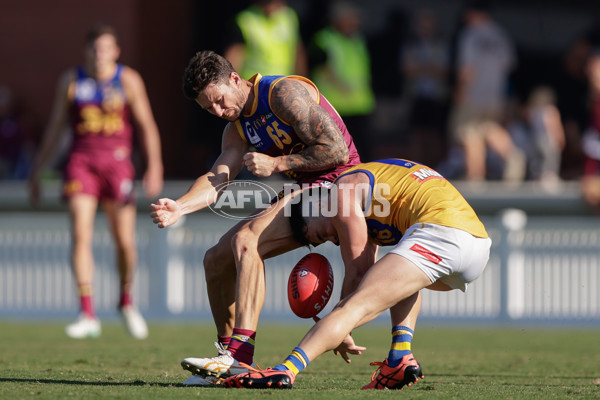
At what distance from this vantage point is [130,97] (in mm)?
10531

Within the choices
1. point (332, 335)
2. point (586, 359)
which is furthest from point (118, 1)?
point (332, 335)

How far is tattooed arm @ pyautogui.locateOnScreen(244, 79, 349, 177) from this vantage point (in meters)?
6.47

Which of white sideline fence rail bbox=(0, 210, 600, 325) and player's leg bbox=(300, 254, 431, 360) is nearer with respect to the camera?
player's leg bbox=(300, 254, 431, 360)

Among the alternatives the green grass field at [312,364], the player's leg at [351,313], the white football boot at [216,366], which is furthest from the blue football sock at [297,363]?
the white football boot at [216,366]

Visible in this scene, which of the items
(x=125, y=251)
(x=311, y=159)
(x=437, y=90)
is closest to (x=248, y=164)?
(x=311, y=159)

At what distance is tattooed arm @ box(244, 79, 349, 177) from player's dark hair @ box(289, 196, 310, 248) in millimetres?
248

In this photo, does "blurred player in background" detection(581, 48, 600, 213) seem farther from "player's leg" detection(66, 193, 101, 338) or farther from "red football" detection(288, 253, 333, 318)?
"red football" detection(288, 253, 333, 318)

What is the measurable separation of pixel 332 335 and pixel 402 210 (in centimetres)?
92

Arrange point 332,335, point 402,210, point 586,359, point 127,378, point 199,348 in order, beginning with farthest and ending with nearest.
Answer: point 199,348 < point 586,359 < point 127,378 < point 402,210 < point 332,335

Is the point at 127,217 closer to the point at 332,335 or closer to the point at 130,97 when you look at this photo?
the point at 130,97

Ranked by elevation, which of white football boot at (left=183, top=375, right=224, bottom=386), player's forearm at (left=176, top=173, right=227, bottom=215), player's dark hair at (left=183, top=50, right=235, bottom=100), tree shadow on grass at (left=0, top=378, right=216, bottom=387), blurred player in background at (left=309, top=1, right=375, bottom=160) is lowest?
tree shadow on grass at (left=0, top=378, right=216, bottom=387)

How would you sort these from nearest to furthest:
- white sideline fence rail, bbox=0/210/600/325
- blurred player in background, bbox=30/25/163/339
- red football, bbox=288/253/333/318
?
red football, bbox=288/253/333/318 < blurred player in background, bbox=30/25/163/339 < white sideline fence rail, bbox=0/210/600/325

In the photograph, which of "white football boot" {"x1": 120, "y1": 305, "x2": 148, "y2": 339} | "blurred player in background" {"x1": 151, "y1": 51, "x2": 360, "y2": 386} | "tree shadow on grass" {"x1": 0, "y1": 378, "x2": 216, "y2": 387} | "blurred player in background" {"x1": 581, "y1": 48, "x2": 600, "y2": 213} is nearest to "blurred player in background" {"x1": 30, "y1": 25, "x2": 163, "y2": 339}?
"white football boot" {"x1": 120, "y1": 305, "x2": 148, "y2": 339}

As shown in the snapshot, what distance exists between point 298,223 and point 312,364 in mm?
1916
